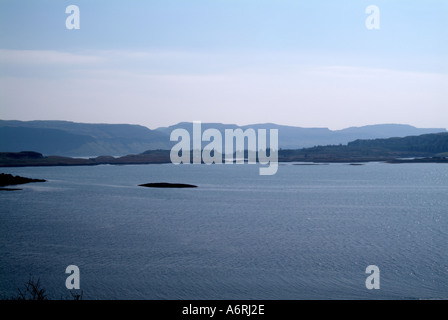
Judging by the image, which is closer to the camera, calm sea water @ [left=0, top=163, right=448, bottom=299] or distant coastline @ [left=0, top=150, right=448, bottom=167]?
calm sea water @ [left=0, top=163, right=448, bottom=299]

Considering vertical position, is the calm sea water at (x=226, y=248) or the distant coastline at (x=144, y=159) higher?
the distant coastline at (x=144, y=159)

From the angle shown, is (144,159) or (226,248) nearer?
(226,248)

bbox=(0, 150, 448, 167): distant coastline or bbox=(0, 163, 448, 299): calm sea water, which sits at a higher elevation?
bbox=(0, 150, 448, 167): distant coastline

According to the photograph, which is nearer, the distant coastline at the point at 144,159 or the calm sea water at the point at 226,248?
the calm sea water at the point at 226,248

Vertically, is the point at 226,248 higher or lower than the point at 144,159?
lower
